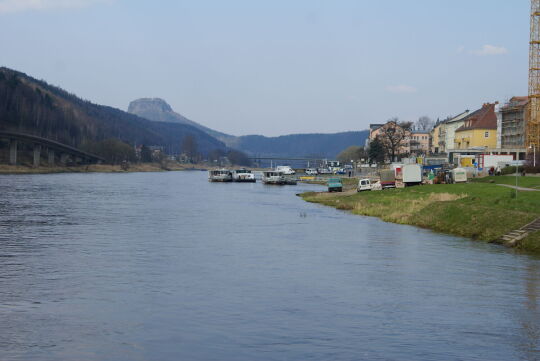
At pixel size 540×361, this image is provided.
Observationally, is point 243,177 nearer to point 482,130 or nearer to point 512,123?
point 482,130

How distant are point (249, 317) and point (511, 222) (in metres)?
28.7

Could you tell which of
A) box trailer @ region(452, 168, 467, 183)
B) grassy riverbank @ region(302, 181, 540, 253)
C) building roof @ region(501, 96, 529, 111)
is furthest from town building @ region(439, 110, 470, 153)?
grassy riverbank @ region(302, 181, 540, 253)

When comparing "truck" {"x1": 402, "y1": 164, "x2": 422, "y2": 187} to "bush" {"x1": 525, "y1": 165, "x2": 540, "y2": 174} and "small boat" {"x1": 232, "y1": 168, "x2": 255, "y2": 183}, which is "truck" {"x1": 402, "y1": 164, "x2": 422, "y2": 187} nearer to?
"bush" {"x1": 525, "y1": 165, "x2": 540, "y2": 174}

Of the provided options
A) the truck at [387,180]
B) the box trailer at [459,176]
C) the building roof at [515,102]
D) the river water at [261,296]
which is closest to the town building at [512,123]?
the building roof at [515,102]

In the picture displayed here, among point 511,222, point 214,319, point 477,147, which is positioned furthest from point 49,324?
point 477,147

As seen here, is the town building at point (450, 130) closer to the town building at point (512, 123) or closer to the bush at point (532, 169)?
the town building at point (512, 123)

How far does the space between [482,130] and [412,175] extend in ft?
179

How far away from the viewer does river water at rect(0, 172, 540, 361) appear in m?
21.2

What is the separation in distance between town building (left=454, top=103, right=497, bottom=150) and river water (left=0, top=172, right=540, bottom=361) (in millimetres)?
92411

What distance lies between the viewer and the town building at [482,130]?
13762 cm

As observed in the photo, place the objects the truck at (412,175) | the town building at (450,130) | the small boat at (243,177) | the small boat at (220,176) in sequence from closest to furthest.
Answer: the truck at (412,175), the town building at (450,130), the small boat at (220,176), the small boat at (243,177)

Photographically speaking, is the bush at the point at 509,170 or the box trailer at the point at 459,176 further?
the bush at the point at 509,170

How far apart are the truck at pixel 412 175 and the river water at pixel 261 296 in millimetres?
40110

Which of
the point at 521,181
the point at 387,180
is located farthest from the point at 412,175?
the point at 521,181
